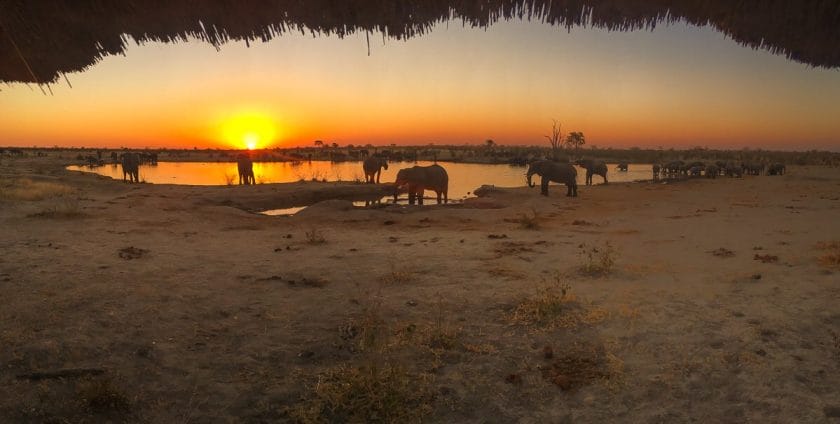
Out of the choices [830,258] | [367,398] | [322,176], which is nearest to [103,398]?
[367,398]

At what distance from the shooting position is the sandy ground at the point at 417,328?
314 cm

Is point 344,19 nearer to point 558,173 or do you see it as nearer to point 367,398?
point 367,398

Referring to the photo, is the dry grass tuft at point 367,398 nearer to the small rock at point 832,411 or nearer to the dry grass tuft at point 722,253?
the small rock at point 832,411

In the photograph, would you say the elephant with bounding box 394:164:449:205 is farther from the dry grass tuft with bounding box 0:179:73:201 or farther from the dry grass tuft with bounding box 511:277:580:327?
the dry grass tuft with bounding box 511:277:580:327

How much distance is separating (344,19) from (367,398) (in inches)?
114

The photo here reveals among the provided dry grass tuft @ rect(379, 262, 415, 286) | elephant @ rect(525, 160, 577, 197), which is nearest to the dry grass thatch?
dry grass tuft @ rect(379, 262, 415, 286)

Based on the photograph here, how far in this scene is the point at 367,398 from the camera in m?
3.11

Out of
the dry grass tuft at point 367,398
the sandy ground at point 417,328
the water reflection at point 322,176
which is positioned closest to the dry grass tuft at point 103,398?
the sandy ground at point 417,328

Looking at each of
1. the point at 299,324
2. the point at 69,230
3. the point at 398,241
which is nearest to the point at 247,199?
the point at 69,230

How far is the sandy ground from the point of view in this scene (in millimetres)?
3143

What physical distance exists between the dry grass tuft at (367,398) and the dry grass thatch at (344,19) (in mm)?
2718

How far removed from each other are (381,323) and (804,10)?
3.97 metres

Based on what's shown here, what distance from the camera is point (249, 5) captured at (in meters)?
3.60

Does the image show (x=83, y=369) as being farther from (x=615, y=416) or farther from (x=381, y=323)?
(x=615, y=416)
